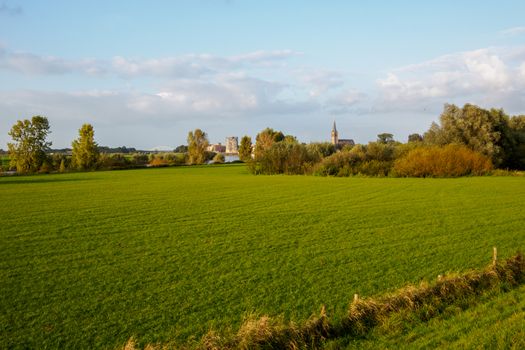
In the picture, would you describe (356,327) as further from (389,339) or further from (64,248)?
(64,248)

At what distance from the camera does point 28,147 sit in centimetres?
5731

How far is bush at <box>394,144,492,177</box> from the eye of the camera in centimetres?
3559

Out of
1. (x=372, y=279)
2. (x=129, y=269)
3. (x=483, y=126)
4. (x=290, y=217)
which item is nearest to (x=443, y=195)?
(x=290, y=217)

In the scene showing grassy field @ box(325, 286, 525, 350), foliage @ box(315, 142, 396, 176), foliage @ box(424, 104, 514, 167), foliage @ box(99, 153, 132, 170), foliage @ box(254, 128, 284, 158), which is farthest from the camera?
foliage @ box(254, 128, 284, 158)

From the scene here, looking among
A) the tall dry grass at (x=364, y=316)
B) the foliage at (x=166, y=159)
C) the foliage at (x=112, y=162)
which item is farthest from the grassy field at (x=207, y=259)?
the foliage at (x=166, y=159)

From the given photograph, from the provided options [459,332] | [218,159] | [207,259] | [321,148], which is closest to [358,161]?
[321,148]

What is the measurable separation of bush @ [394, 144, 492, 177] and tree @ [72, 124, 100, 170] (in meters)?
39.9

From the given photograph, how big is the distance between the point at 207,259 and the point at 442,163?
99.7 ft

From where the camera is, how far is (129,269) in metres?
8.85

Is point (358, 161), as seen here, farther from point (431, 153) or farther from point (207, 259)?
point (207, 259)

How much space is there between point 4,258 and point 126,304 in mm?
4543

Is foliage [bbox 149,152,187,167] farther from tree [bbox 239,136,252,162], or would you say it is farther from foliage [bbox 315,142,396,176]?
foliage [bbox 315,142,396,176]

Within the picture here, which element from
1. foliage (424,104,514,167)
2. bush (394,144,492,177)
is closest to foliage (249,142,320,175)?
bush (394,144,492,177)

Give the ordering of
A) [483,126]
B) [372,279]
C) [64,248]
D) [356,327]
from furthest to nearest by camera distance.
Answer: [483,126]
[64,248]
[372,279]
[356,327]
